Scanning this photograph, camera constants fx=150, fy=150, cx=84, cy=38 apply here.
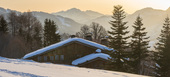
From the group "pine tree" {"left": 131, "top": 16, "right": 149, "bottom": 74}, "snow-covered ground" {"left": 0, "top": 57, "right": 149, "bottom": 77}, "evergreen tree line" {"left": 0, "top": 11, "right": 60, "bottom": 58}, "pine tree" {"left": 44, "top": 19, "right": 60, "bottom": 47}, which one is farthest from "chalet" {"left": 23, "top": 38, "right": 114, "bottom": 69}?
"pine tree" {"left": 44, "top": 19, "right": 60, "bottom": 47}

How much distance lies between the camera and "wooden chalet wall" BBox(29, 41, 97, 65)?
78.9ft

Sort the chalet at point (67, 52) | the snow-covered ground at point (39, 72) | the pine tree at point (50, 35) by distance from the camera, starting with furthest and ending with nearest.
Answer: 1. the pine tree at point (50, 35)
2. the chalet at point (67, 52)
3. the snow-covered ground at point (39, 72)

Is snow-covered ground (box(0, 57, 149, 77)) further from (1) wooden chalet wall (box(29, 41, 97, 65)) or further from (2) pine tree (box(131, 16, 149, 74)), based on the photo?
(2) pine tree (box(131, 16, 149, 74))

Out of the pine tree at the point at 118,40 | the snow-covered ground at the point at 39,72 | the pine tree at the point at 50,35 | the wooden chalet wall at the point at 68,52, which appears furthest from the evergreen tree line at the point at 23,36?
the snow-covered ground at the point at 39,72

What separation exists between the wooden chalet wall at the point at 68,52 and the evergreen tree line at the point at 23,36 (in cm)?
2028

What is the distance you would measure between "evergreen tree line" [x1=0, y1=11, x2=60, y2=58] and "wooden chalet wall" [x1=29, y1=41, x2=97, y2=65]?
20282 mm

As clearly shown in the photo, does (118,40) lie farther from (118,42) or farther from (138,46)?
(138,46)

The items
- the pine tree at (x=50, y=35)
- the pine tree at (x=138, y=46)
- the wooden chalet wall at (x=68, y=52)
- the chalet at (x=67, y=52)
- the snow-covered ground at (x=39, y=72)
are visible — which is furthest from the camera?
the pine tree at (x=50, y=35)

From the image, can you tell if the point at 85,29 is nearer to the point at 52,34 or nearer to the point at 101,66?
the point at 52,34

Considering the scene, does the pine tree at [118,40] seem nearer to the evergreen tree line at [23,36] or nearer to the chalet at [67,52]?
the chalet at [67,52]

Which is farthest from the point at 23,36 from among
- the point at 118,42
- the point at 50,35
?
the point at 118,42

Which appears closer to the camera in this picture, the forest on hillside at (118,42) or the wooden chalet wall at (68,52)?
the forest on hillside at (118,42)

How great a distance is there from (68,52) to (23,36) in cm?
A: 3137

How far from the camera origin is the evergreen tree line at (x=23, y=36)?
135 ft
